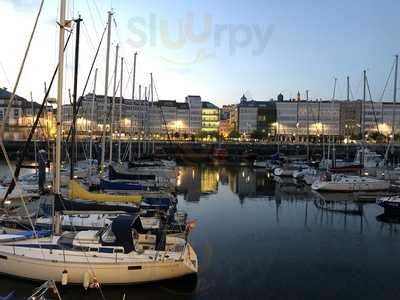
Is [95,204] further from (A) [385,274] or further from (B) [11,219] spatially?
(A) [385,274]

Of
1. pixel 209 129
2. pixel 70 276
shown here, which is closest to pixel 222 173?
pixel 70 276

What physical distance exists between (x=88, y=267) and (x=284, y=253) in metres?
10.7

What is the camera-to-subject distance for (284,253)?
23000 millimetres

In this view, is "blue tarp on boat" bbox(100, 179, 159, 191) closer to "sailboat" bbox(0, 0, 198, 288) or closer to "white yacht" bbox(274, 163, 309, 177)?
"sailboat" bbox(0, 0, 198, 288)

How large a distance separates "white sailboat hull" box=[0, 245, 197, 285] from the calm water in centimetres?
39

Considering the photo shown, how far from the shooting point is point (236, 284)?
18.1 m

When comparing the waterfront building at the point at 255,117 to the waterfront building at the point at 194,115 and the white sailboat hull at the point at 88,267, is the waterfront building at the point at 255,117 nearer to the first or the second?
the waterfront building at the point at 194,115

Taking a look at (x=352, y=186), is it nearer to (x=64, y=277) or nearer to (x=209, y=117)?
(x=64, y=277)

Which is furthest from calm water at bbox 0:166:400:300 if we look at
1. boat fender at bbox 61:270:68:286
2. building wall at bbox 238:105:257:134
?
building wall at bbox 238:105:257:134

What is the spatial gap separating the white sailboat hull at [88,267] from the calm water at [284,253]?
0.39m

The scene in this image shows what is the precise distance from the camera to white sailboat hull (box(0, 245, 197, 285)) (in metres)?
16.1

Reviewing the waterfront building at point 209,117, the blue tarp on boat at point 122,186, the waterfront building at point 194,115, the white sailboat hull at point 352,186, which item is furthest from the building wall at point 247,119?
the blue tarp on boat at point 122,186

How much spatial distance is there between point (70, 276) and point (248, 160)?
82.9 meters

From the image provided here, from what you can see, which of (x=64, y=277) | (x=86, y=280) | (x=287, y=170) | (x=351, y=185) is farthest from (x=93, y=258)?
(x=287, y=170)
